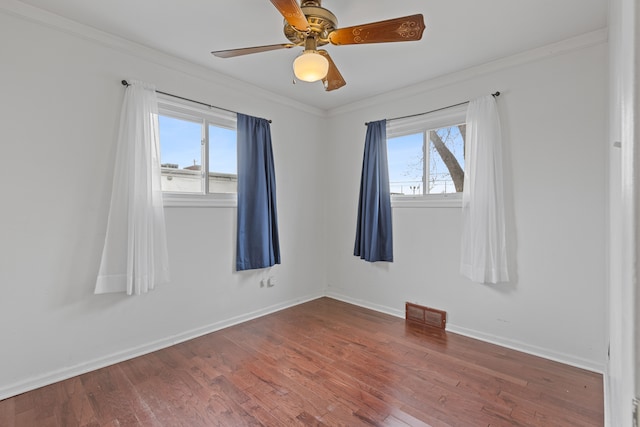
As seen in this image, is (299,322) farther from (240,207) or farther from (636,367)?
(636,367)

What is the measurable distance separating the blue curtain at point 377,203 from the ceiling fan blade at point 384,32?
6.13 feet

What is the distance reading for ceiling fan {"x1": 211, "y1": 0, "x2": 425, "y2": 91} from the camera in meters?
1.64

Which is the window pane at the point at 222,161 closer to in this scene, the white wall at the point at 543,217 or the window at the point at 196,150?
the window at the point at 196,150

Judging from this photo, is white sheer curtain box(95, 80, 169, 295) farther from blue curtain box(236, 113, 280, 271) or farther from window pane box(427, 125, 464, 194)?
window pane box(427, 125, 464, 194)

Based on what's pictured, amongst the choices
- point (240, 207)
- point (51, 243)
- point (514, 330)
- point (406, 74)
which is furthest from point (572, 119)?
point (51, 243)

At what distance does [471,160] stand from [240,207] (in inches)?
93.0

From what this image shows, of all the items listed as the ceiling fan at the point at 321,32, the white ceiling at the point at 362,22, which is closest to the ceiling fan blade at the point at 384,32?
the ceiling fan at the point at 321,32

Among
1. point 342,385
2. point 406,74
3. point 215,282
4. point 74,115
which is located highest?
point 406,74

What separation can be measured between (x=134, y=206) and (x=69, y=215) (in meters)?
0.43

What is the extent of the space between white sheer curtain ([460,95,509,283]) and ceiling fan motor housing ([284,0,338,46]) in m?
1.72

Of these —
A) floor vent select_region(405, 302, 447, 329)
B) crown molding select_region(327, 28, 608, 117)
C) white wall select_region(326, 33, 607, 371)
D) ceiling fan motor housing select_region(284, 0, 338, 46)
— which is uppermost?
crown molding select_region(327, 28, 608, 117)

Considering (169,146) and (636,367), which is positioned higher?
(169,146)

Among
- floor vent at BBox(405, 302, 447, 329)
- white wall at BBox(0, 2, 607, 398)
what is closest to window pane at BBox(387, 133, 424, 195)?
white wall at BBox(0, 2, 607, 398)

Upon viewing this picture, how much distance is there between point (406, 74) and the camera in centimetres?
315
